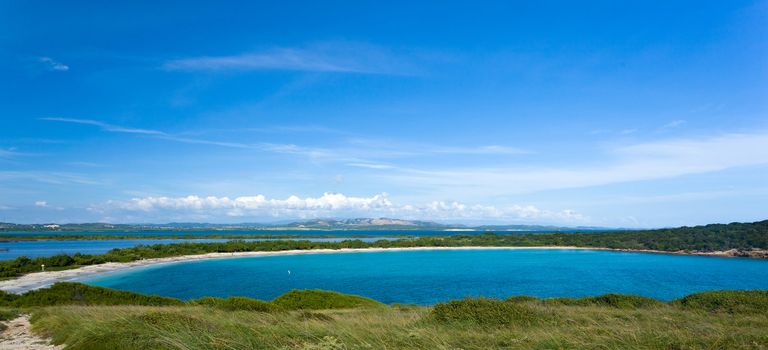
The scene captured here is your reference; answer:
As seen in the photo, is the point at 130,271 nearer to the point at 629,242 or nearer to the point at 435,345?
the point at 435,345

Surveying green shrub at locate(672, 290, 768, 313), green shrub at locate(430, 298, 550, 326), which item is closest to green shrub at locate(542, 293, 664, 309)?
green shrub at locate(672, 290, 768, 313)

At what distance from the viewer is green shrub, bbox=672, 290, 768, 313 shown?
16.9 meters

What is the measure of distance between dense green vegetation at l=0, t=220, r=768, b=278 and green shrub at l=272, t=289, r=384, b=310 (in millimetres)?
52383

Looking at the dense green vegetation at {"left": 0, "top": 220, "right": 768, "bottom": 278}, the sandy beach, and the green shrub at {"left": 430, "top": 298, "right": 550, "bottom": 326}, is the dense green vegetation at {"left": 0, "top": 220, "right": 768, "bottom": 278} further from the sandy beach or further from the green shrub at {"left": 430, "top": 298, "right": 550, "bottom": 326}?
the green shrub at {"left": 430, "top": 298, "right": 550, "bottom": 326}

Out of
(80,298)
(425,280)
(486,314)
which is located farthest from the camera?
(425,280)

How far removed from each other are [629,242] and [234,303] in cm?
14999

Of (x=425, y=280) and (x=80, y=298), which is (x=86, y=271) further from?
(x=425, y=280)

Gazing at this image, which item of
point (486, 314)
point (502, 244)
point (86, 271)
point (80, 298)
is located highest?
point (486, 314)

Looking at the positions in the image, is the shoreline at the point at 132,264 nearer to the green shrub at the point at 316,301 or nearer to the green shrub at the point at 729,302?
the green shrub at the point at 316,301

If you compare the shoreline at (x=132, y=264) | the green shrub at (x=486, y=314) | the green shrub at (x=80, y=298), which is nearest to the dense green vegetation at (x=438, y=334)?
the green shrub at (x=486, y=314)

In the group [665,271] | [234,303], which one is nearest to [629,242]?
[665,271]

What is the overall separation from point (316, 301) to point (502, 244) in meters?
137

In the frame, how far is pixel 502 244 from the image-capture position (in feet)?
504

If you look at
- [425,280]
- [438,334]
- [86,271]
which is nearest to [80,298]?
[438,334]
